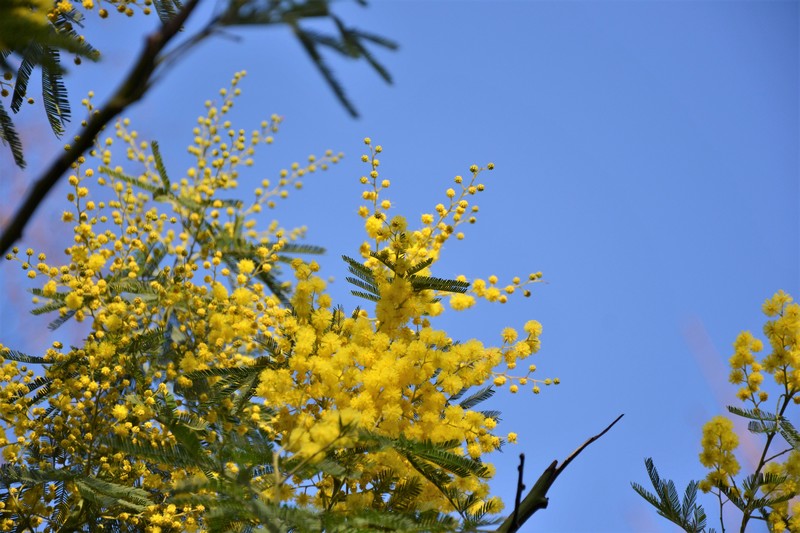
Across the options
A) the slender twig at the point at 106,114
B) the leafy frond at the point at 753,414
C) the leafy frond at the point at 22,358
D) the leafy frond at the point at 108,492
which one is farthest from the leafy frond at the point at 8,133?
the leafy frond at the point at 753,414

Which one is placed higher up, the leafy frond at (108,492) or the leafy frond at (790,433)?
the leafy frond at (790,433)

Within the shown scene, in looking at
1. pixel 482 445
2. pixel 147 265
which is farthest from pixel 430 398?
pixel 147 265

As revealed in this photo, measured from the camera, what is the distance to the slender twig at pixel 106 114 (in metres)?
0.95

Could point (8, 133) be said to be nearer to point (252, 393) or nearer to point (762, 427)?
point (252, 393)

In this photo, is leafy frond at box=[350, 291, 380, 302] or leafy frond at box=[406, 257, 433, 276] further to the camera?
leafy frond at box=[350, 291, 380, 302]

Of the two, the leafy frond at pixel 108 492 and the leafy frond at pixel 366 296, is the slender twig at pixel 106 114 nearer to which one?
the leafy frond at pixel 366 296

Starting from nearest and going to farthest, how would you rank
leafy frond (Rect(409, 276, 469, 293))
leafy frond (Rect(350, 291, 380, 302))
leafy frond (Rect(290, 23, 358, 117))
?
1. leafy frond (Rect(290, 23, 358, 117))
2. leafy frond (Rect(409, 276, 469, 293))
3. leafy frond (Rect(350, 291, 380, 302))

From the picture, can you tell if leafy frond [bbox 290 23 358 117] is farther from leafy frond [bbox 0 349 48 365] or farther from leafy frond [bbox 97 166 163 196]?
leafy frond [bbox 97 166 163 196]

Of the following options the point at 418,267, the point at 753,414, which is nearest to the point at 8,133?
the point at 418,267

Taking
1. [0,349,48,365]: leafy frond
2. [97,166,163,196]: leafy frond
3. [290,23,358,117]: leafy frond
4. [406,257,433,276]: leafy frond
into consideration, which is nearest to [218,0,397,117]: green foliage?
[290,23,358,117]: leafy frond

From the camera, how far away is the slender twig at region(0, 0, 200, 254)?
95 cm

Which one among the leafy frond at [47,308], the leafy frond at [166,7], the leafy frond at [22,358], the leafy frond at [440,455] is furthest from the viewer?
the leafy frond at [47,308]

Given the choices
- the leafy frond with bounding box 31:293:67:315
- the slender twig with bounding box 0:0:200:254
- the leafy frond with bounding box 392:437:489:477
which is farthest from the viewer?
the leafy frond with bounding box 31:293:67:315

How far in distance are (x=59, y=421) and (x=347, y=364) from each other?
4.94 ft
